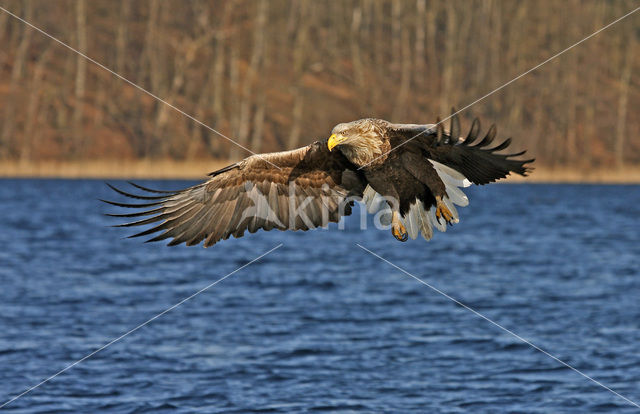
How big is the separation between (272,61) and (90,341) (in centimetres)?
2653

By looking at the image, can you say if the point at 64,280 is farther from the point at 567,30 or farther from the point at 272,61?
the point at 567,30

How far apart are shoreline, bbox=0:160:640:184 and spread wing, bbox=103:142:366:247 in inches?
857

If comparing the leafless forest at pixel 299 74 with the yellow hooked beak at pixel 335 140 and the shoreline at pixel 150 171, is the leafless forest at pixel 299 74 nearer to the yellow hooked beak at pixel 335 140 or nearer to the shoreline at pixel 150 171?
the shoreline at pixel 150 171

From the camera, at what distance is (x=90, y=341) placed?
14.5m

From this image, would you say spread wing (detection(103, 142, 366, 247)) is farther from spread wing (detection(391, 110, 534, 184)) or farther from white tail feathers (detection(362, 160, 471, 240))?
spread wing (detection(391, 110, 534, 184))

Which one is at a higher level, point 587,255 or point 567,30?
point 567,30

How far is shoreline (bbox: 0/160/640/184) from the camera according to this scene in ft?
101

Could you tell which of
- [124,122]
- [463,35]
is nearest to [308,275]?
[124,122]

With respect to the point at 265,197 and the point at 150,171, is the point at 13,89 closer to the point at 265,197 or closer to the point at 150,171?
the point at 150,171

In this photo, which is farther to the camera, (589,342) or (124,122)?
(124,122)

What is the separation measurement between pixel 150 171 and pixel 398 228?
22.4 m

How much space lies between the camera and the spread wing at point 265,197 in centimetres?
843

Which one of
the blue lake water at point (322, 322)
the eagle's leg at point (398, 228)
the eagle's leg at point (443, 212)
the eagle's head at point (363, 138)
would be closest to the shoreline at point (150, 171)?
the blue lake water at point (322, 322)

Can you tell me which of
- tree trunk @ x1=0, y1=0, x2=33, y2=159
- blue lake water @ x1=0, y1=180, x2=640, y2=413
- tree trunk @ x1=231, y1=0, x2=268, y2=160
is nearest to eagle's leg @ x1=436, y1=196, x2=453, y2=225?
blue lake water @ x1=0, y1=180, x2=640, y2=413
